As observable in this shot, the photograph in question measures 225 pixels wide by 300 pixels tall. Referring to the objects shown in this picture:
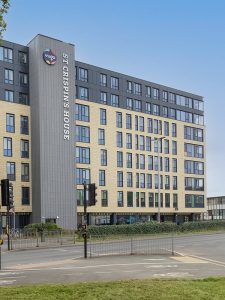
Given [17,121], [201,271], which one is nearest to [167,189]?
[17,121]

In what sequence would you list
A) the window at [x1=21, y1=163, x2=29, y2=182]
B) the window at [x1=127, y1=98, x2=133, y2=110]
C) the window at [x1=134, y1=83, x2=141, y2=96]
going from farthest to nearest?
the window at [x1=134, y1=83, x2=141, y2=96], the window at [x1=127, y1=98, x2=133, y2=110], the window at [x1=21, y1=163, x2=29, y2=182]

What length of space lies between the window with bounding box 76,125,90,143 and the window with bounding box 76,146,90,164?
3.75ft

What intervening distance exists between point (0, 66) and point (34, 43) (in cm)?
535

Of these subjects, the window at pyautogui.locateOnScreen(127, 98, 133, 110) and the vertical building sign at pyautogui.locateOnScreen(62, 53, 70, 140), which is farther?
the window at pyautogui.locateOnScreen(127, 98, 133, 110)

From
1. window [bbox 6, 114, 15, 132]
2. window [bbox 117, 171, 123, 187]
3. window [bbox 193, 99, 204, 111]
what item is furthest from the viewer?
window [bbox 193, 99, 204, 111]

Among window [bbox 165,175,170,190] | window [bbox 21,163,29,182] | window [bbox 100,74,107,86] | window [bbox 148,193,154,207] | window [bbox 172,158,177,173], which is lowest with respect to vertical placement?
window [bbox 148,193,154,207]

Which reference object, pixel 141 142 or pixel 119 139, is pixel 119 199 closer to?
pixel 119 139

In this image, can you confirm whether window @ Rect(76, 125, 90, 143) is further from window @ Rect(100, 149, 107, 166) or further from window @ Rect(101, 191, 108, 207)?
window @ Rect(101, 191, 108, 207)

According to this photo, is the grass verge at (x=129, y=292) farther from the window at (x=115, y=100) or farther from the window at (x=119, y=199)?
the window at (x=115, y=100)

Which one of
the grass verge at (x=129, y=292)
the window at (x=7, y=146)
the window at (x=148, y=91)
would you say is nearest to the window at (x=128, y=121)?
the window at (x=148, y=91)

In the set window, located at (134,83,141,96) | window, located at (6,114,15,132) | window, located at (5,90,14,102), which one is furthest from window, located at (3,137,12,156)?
window, located at (134,83,141,96)

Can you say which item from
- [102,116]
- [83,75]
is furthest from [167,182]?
[83,75]

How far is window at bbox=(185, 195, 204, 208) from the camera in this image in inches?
3428

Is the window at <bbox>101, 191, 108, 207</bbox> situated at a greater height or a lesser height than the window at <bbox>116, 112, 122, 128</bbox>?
lesser
